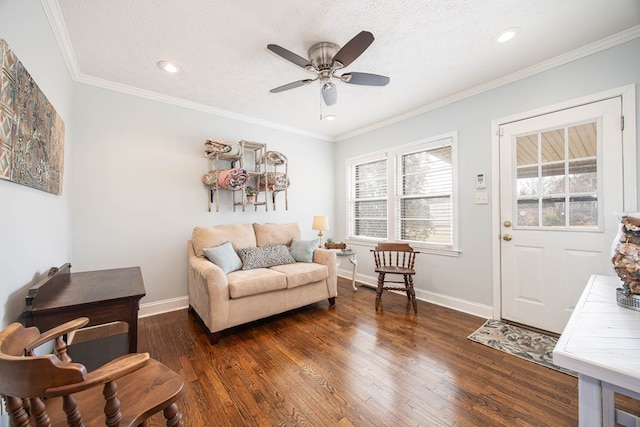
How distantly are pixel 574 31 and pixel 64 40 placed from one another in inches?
158

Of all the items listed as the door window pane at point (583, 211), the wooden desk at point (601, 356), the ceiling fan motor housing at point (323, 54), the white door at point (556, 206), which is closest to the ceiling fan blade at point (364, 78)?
the ceiling fan motor housing at point (323, 54)

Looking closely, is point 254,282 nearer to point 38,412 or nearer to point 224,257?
point 224,257

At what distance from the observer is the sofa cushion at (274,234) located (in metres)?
3.39

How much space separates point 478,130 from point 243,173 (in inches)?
111

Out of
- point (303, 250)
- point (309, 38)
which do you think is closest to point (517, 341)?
point (303, 250)

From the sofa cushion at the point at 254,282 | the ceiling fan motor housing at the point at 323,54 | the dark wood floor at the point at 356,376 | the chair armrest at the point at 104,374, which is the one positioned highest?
the ceiling fan motor housing at the point at 323,54

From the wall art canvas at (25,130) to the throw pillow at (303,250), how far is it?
231 cm

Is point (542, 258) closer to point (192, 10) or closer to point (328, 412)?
point (328, 412)

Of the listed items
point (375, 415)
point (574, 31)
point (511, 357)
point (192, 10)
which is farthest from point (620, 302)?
point (192, 10)

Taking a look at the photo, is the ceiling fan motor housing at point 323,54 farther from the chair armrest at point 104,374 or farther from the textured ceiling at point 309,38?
the chair armrest at point 104,374

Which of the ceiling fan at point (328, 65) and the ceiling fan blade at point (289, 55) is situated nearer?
the ceiling fan blade at point (289, 55)

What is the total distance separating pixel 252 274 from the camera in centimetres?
267

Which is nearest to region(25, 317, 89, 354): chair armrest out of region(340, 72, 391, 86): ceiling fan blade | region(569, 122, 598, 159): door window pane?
region(340, 72, 391, 86): ceiling fan blade

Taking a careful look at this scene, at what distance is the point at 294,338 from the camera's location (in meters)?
2.39
